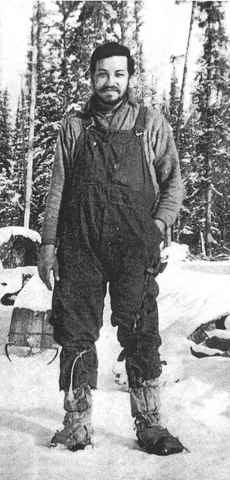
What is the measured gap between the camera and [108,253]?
9.75 feet

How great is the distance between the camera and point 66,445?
109 inches

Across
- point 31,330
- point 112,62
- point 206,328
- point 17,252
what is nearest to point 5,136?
point 17,252

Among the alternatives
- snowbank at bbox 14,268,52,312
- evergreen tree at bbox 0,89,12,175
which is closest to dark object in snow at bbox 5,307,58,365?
snowbank at bbox 14,268,52,312

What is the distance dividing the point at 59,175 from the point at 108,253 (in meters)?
0.53

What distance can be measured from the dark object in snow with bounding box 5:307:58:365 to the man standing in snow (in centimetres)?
288

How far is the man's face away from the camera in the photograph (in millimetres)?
3033

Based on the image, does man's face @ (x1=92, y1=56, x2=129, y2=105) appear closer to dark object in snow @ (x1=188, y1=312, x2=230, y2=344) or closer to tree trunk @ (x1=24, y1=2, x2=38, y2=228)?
dark object in snow @ (x1=188, y1=312, x2=230, y2=344)

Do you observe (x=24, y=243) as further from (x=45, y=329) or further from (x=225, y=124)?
(x=225, y=124)

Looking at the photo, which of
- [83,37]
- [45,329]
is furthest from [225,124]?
[45,329]

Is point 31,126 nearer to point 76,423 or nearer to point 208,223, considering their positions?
point 208,223

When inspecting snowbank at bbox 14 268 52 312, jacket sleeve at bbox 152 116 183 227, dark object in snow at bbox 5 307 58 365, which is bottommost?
dark object in snow at bbox 5 307 58 365

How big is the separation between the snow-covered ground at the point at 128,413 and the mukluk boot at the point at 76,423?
0.19ft

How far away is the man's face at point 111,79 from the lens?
3033 millimetres

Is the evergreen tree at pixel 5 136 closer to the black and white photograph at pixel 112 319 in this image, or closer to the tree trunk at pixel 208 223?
the tree trunk at pixel 208 223
